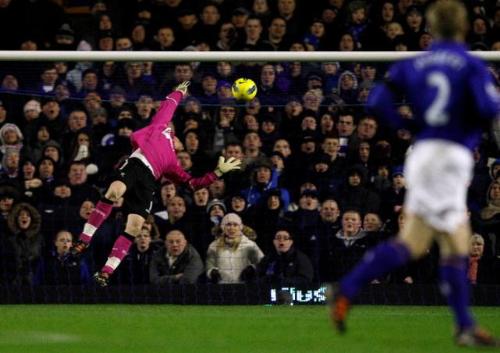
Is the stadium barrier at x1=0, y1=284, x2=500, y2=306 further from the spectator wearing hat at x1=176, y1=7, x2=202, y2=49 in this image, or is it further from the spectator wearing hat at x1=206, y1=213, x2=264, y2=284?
the spectator wearing hat at x1=176, y1=7, x2=202, y2=49

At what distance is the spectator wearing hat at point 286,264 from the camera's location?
1220cm

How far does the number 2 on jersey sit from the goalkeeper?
524 centimetres

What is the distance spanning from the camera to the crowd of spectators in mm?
12297

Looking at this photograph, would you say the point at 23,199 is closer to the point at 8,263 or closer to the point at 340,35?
the point at 8,263

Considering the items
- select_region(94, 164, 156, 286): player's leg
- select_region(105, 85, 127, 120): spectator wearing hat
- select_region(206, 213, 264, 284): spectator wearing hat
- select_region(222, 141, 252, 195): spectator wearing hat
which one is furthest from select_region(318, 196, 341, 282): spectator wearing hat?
select_region(105, 85, 127, 120): spectator wearing hat

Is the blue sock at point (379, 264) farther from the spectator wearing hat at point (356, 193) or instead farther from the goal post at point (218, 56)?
the spectator wearing hat at point (356, 193)

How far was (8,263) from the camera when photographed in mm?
12461

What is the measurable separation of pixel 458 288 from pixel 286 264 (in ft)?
17.4

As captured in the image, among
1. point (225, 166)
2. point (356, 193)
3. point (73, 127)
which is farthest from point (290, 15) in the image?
point (225, 166)

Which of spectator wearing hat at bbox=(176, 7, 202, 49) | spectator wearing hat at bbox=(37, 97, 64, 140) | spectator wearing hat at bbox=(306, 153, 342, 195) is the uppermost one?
spectator wearing hat at bbox=(176, 7, 202, 49)

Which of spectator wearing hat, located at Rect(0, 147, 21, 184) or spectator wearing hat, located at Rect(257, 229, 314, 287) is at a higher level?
spectator wearing hat, located at Rect(0, 147, 21, 184)

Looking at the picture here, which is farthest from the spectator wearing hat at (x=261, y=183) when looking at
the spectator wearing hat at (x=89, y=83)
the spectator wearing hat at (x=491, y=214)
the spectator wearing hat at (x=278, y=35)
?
the spectator wearing hat at (x=278, y=35)

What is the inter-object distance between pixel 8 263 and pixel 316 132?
124 inches

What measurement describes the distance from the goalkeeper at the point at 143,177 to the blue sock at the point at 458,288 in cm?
527
